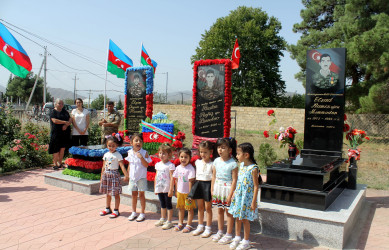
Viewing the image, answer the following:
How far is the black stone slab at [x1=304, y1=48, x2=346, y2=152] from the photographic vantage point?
250 inches

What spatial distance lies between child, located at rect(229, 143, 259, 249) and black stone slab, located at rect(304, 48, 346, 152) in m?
3.25

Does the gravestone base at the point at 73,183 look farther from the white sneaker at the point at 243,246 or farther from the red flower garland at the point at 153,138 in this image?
the white sneaker at the point at 243,246

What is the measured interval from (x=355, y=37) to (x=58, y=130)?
12.4 m

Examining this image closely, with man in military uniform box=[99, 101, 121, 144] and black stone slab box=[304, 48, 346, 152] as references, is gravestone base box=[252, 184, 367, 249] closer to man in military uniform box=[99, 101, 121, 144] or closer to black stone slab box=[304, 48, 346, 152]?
black stone slab box=[304, 48, 346, 152]

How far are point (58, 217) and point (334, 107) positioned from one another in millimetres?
5473

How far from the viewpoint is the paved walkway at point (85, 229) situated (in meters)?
3.89

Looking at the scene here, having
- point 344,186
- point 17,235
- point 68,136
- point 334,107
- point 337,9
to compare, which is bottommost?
point 17,235

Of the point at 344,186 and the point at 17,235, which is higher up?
the point at 344,186

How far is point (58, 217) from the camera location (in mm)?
4848

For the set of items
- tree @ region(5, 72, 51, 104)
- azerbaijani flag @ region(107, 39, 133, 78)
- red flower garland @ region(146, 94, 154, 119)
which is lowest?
red flower garland @ region(146, 94, 154, 119)

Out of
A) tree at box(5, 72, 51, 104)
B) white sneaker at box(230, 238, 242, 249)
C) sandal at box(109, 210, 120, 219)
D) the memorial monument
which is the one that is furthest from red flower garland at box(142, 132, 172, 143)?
tree at box(5, 72, 51, 104)

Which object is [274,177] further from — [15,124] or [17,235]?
[15,124]

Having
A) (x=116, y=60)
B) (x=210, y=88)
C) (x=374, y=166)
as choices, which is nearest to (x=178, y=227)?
(x=210, y=88)

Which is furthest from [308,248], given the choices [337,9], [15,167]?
[337,9]
